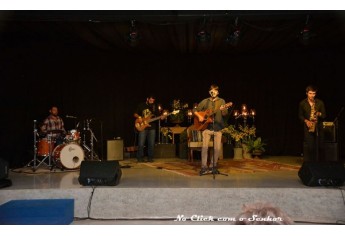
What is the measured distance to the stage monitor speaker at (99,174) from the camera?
5781 millimetres

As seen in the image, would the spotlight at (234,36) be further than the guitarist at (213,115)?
Yes

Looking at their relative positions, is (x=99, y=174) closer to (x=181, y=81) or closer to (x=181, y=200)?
(x=181, y=200)

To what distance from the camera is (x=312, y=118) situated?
773cm

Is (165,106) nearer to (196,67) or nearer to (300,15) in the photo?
(196,67)

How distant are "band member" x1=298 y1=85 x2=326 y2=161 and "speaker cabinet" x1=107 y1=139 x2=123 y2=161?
4770 millimetres

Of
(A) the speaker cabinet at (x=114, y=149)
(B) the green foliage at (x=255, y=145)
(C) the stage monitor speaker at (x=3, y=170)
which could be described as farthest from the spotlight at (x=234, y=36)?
(C) the stage monitor speaker at (x=3, y=170)

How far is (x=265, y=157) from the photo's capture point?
34.7 feet

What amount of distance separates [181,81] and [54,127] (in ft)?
13.7

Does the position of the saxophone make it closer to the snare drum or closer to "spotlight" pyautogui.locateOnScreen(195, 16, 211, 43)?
"spotlight" pyautogui.locateOnScreen(195, 16, 211, 43)

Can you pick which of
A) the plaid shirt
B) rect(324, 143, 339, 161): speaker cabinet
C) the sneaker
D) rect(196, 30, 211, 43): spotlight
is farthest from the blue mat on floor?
rect(324, 143, 339, 161): speaker cabinet

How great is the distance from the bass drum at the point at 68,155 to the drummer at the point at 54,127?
0.48 meters

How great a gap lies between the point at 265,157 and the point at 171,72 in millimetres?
3775

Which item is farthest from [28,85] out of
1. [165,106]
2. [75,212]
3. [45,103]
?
[75,212]

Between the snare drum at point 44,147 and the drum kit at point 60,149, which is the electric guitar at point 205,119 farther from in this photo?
the snare drum at point 44,147
